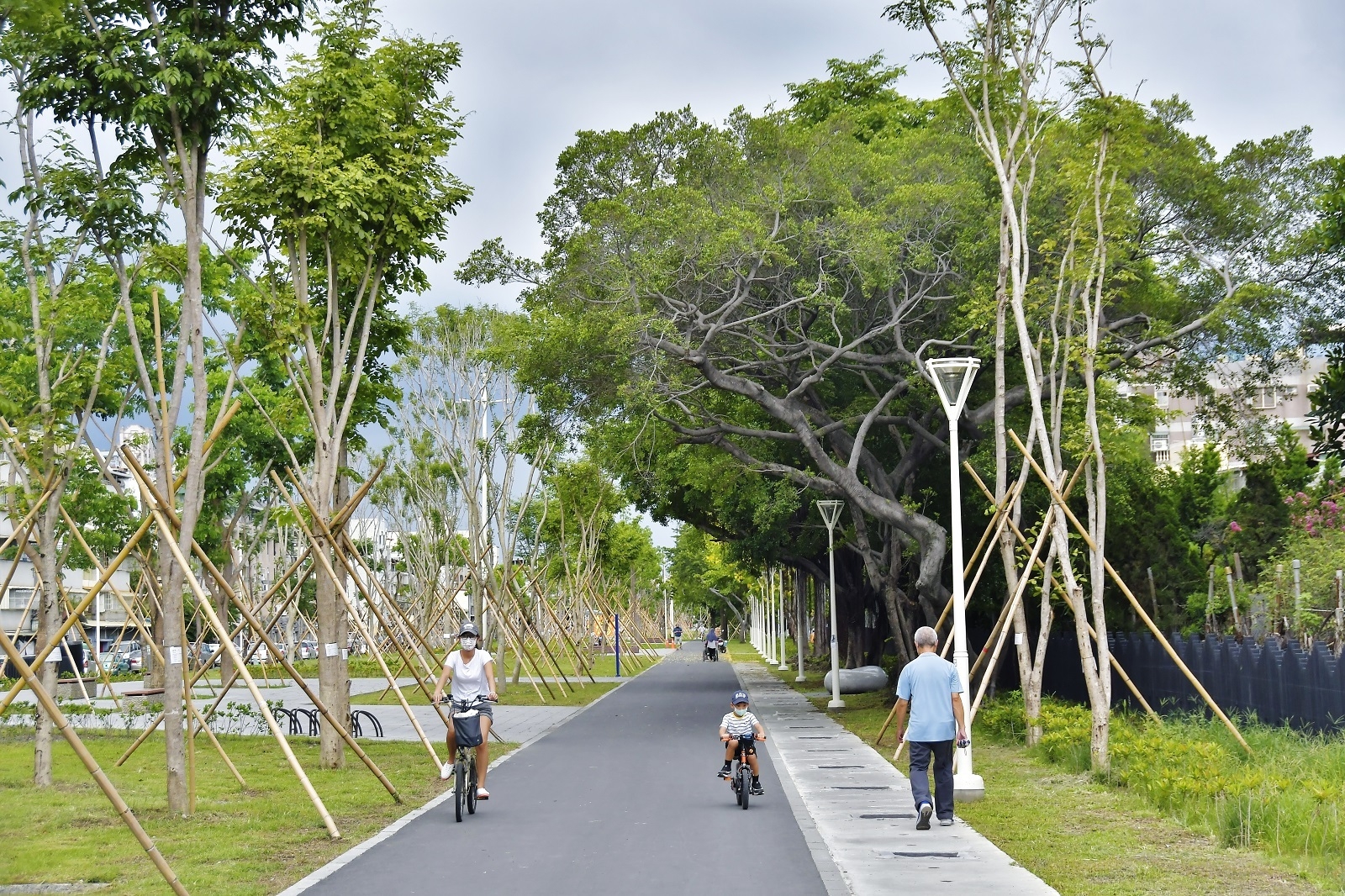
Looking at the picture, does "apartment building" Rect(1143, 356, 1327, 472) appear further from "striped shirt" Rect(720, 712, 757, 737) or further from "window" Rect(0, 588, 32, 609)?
"window" Rect(0, 588, 32, 609)

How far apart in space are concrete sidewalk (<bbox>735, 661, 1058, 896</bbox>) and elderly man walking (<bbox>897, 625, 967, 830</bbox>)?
0.90 feet

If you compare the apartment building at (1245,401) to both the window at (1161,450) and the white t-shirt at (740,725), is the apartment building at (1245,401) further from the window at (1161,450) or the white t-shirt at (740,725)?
the white t-shirt at (740,725)

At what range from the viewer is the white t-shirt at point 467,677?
13.6 m

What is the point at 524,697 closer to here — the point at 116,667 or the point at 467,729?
the point at 467,729

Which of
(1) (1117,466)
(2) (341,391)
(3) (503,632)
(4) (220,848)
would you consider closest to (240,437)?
(3) (503,632)

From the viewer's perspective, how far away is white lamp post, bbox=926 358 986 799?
14.3m

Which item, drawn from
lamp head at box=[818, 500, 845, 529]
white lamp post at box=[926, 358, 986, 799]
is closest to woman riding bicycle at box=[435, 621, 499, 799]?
white lamp post at box=[926, 358, 986, 799]

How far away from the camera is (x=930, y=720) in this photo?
11.9 meters

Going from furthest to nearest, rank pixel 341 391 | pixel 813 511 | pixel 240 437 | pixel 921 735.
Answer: pixel 813 511 → pixel 240 437 → pixel 341 391 → pixel 921 735

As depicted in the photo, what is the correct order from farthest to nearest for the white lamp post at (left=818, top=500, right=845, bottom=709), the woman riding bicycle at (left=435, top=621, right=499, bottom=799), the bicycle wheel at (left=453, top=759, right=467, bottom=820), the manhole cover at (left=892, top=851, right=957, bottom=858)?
the white lamp post at (left=818, top=500, right=845, bottom=709) → the woman riding bicycle at (left=435, top=621, right=499, bottom=799) → the bicycle wheel at (left=453, top=759, right=467, bottom=820) → the manhole cover at (left=892, top=851, right=957, bottom=858)

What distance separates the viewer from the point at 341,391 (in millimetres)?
20578

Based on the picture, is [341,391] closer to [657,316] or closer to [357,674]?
[657,316]

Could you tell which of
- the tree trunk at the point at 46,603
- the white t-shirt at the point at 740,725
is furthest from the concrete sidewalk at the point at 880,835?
the tree trunk at the point at 46,603

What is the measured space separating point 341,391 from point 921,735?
462 inches
